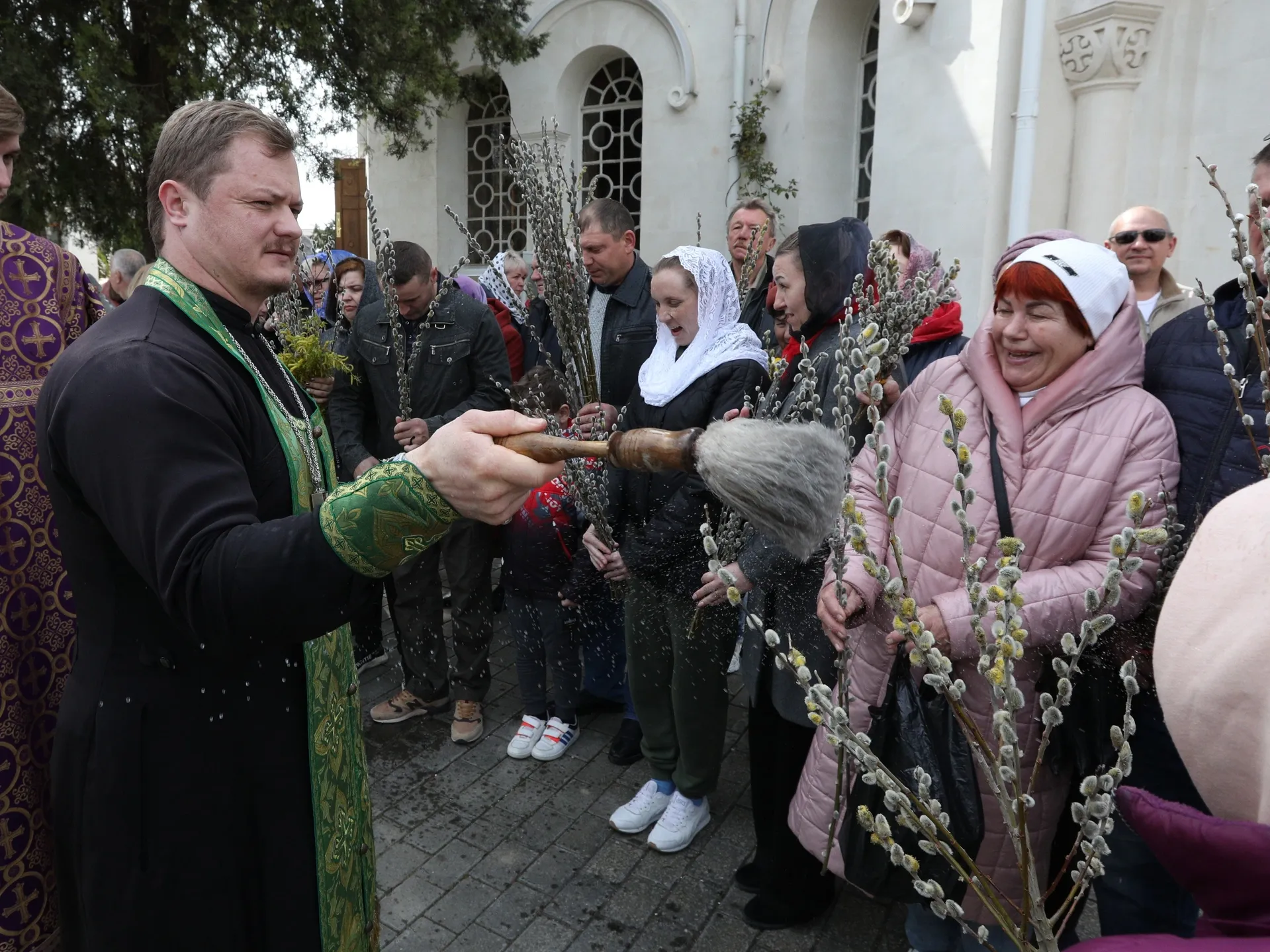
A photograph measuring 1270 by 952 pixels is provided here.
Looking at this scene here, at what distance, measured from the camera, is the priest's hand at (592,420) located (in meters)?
3.69

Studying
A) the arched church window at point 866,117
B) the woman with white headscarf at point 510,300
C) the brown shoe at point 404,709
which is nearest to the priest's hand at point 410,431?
the woman with white headscarf at point 510,300

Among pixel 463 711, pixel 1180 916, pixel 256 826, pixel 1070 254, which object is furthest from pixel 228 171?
pixel 463 711

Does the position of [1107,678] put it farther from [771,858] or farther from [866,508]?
[771,858]

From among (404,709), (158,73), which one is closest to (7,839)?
(404,709)

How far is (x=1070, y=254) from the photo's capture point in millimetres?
2426

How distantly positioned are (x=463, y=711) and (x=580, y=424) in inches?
69.8

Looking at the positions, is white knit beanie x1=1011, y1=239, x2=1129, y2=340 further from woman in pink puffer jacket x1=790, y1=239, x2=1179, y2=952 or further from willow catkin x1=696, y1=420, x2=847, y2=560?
willow catkin x1=696, y1=420, x2=847, y2=560

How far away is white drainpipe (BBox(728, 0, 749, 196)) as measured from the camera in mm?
9562

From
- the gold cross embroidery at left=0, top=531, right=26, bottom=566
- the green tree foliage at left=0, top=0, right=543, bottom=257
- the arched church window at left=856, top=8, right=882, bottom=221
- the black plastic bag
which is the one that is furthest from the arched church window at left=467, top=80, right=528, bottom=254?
the black plastic bag

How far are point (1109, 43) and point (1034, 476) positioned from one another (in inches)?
222

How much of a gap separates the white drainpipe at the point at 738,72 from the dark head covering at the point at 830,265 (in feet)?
23.5

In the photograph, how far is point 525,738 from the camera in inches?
171

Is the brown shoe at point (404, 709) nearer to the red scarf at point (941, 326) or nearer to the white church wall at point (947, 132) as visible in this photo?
the red scarf at point (941, 326)

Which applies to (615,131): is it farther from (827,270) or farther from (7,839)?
(7,839)
